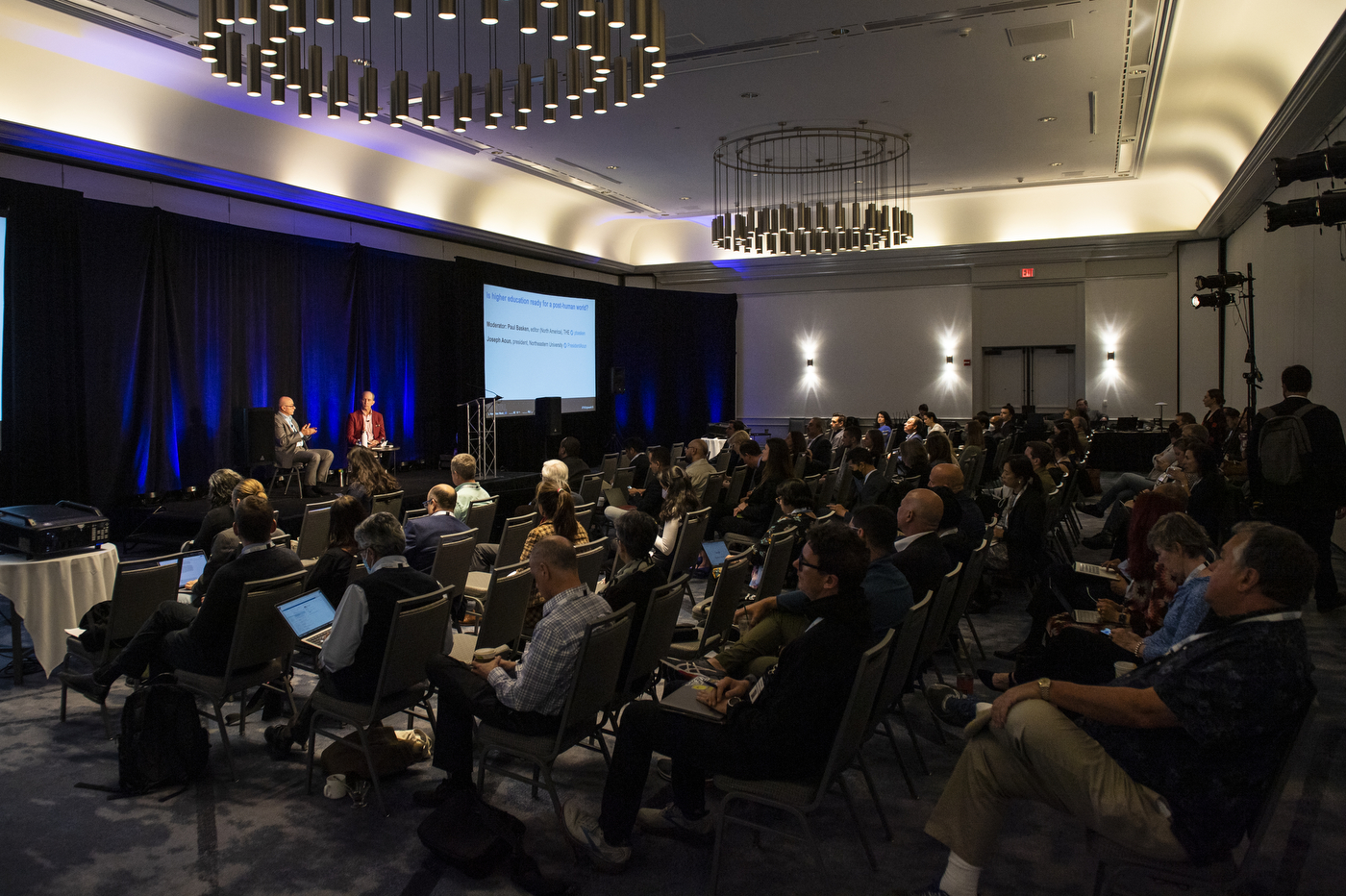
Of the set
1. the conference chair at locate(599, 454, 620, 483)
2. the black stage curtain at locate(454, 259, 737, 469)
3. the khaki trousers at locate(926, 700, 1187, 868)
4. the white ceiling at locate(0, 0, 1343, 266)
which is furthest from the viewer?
the black stage curtain at locate(454, 259, 737, 469)

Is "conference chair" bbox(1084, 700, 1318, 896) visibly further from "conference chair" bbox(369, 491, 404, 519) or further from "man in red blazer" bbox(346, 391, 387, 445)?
"man in red blazer" bbox(346, 391, 387, 445)

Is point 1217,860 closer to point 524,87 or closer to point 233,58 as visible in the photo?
point 524,87

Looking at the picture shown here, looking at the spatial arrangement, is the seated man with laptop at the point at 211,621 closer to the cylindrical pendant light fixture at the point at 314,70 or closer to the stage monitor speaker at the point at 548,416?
the cylindrical pendant light fixture at the point at 314,70

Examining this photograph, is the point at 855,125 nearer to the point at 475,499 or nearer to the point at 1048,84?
the point at 1048,84

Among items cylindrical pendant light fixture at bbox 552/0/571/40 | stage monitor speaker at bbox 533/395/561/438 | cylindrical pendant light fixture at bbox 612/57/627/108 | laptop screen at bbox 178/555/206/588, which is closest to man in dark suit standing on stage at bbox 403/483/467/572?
laptop screen at bbox 178/555/206/588

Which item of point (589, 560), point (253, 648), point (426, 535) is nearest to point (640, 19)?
point (589, 560)

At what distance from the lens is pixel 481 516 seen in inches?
249

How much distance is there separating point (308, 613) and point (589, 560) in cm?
152

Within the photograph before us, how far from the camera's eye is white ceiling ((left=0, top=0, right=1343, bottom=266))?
7297mm

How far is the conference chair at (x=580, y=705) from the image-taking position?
298cm

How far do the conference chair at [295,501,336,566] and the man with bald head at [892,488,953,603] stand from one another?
3.88m

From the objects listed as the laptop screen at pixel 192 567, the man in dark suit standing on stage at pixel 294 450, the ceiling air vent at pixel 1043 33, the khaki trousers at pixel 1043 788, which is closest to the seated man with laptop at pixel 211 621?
the laptop screen at pixel 192 567

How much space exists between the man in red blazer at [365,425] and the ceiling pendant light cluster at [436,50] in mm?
3864

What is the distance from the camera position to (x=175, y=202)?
9.48 meters
